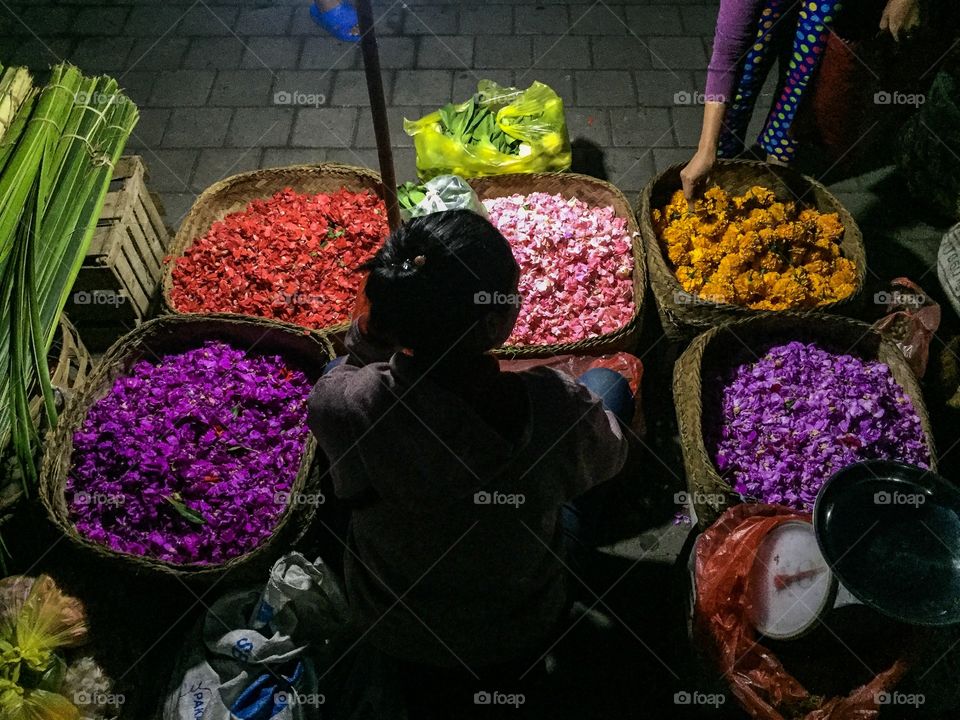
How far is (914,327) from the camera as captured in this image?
329 centimetres

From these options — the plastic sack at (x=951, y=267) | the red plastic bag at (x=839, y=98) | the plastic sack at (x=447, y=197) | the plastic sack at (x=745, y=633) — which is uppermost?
the red plastic bag at (x=839, y=98)

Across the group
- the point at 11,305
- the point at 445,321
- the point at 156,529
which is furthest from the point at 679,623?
the point at 11,305

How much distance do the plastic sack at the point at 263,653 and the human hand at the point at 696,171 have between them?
8.51ft

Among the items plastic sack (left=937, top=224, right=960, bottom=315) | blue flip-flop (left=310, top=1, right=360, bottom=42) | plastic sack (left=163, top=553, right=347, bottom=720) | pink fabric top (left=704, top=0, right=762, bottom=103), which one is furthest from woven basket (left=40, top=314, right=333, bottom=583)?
blue flip-flop (left=310, top=1, right=360, bottom=42)

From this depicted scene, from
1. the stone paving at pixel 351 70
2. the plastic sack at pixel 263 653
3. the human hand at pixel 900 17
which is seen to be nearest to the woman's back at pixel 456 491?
the plastic sack at pixel 263 653

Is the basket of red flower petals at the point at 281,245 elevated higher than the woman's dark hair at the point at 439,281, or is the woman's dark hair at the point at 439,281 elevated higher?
the woman's dark hair at the point at 439,281

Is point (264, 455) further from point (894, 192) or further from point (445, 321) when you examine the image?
point (894, 192)

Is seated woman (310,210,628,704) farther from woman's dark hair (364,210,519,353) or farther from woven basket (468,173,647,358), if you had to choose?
woven basket (468,173,647,358)

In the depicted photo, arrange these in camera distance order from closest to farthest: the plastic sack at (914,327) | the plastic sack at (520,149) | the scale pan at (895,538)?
the scale pan at (895,538) < the plastic sack at (914,327) < the plastic sack at (520,149)

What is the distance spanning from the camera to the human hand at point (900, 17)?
3.04 meters

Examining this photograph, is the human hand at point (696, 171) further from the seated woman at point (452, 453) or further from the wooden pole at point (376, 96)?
the seated woman at point (452, 453)

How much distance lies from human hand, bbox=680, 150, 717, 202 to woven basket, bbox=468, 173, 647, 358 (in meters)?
0.31

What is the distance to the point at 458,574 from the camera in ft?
6.52

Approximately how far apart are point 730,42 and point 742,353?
5.06 ft
